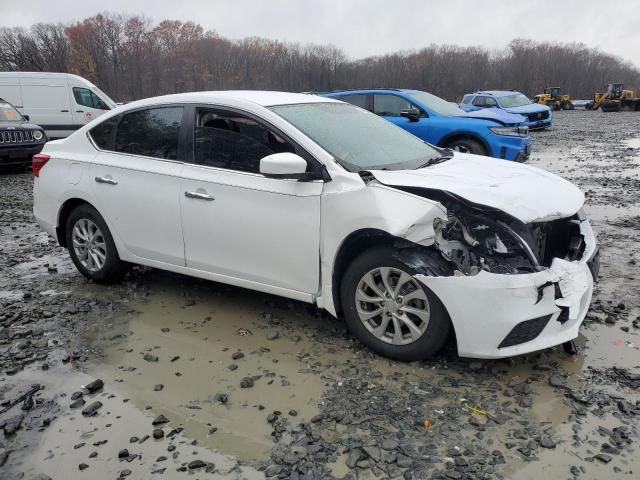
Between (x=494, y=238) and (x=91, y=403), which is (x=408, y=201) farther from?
(x=91, y=403)

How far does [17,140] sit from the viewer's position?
12.0m

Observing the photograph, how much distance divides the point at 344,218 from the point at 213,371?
4.29ft

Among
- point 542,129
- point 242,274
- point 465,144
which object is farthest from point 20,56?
point 242,274

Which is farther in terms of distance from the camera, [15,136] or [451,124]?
[15,136]

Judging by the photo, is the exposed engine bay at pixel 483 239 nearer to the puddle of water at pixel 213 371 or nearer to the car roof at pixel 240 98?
the puddle of water at pixel 213 371

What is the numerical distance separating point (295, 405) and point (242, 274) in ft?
3.96

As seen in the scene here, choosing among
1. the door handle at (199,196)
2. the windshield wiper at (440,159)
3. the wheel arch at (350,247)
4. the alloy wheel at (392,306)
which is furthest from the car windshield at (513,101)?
the alloy wheel at (392,306)

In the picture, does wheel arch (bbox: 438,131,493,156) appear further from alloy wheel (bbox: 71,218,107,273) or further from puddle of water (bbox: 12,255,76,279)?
alloy wheel (bbox: 71,218,107,273)

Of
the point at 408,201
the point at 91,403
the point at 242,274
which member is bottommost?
the point at 91,403

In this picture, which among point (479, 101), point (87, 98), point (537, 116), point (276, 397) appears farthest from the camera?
point (537, 116)

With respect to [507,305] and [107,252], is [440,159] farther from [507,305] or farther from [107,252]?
[107,252]

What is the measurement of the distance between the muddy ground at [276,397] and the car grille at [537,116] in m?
19.2

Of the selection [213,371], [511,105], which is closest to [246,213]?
[213,371]

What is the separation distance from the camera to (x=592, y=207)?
8.19m
